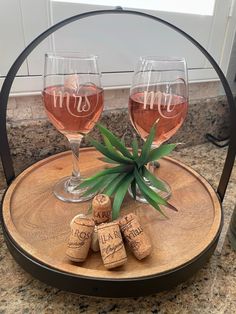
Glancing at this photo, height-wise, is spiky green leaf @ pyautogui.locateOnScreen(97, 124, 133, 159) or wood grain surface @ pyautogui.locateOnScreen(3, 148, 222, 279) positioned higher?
spiky green leaf @ pyautogui.locateOnScreen(97, 124, 133, 159)

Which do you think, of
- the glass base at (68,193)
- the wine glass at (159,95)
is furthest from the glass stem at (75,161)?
the wine glass at (159,95)

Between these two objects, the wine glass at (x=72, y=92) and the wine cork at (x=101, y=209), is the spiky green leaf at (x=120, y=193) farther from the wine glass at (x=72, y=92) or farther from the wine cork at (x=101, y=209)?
the wine glass at (x=72, y=92)

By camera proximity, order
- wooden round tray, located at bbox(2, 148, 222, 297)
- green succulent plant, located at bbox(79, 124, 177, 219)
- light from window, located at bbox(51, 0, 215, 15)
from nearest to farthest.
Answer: wooden round tray, located at bbox(2, 148, 222, 297) < green succulent plant, located at bbox(79, 124, 177, 219) < light from window, located at bbox(51, 0, 215, 15)

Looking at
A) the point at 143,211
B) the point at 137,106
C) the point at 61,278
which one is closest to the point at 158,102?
the point at 137,106

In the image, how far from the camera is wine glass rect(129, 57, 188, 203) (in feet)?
1.59

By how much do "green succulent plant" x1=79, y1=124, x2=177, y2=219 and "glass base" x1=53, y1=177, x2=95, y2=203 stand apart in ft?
0.16

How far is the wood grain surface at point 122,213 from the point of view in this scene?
377 mm

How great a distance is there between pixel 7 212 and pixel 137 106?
11.2 inches

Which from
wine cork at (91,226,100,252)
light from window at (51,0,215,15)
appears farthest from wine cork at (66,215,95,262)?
light from window at (51,0,215,15)

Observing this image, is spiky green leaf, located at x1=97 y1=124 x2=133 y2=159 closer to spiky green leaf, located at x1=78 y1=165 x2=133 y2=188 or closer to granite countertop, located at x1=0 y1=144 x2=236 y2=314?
spiky green leaf, located at x1=78 y1=165 x2=133 y2=188

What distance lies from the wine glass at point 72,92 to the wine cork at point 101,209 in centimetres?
15

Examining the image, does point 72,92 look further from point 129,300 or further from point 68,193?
point 129,300

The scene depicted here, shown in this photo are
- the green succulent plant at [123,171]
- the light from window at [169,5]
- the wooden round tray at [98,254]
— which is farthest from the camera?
the light from window at [169,5]

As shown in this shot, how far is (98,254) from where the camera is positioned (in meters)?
0.40
